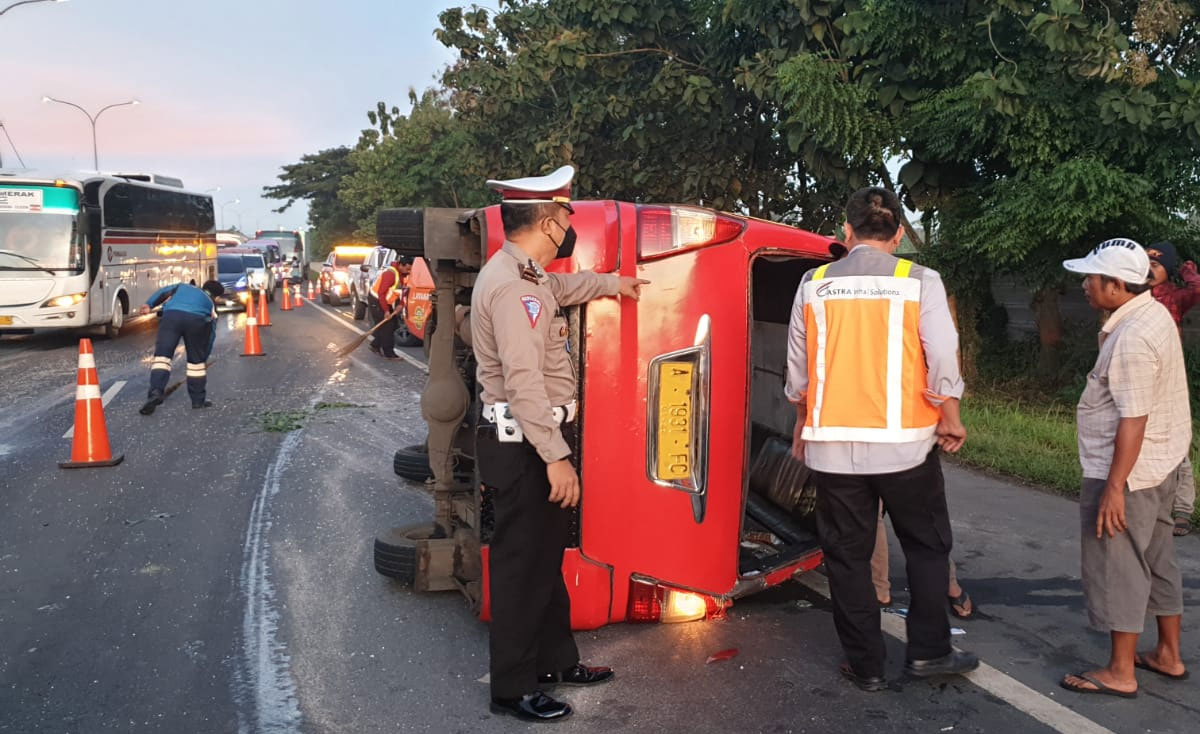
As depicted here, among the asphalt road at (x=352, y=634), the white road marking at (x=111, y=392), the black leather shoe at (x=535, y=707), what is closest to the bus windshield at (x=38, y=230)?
the white road marking at (x=111, y=392)

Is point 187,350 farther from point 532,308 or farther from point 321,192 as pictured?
point 321,192

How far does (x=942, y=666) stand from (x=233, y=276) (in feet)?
99.0

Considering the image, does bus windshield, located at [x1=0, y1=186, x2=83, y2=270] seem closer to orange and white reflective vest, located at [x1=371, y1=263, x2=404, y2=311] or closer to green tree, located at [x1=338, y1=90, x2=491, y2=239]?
orange and white reflective vest, located at [x1=371, y1=263, x2=404, y2=311]

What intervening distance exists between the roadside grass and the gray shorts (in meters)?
2.86

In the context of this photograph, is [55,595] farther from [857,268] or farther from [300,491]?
[857,268]

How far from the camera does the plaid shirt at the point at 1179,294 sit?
7.90m

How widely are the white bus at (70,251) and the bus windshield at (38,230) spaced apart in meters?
0.02

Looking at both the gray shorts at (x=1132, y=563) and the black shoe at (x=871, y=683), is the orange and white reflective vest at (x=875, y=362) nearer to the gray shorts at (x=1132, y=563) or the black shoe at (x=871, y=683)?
the gray shorts at (x=1132, y=563)

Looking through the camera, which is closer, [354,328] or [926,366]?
[926,366]

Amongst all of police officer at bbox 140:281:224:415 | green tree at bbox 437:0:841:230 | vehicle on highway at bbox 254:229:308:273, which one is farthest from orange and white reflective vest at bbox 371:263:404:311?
vehicle on highway at bbox 254:229:308:273

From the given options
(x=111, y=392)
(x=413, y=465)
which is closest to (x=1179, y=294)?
(x=413, y=465)

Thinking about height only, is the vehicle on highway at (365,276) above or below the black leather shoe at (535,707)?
above

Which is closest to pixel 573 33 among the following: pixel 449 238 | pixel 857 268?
pixel 449 238

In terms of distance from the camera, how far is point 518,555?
12.5 ft
